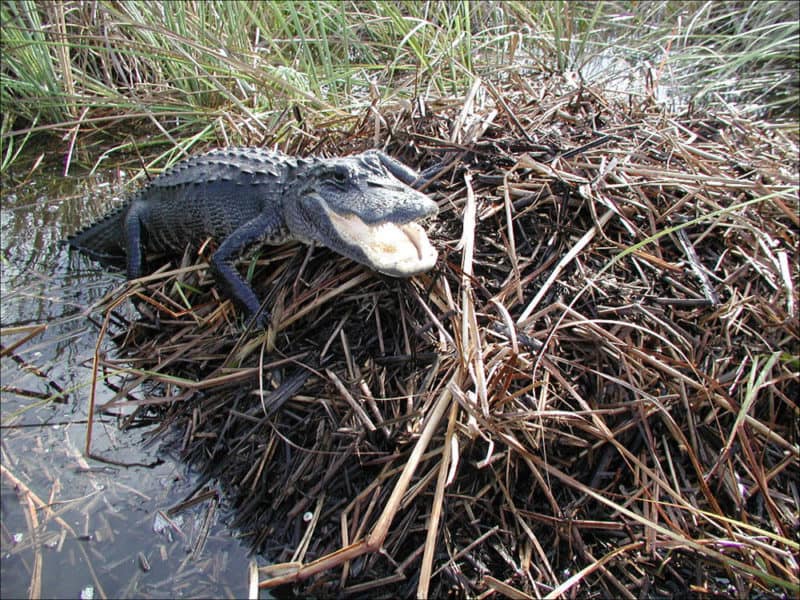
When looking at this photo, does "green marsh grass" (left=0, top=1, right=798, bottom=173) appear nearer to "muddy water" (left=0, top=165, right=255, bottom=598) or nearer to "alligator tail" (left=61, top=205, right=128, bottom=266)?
"alligator tail" (left=61, top=205, right=128, bottom=266)

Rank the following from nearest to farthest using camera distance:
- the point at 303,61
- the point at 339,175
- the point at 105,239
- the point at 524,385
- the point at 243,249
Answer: the point at 524,385 → the point at 339,175 → the point at 243,249 → the point at 105,239 → the point at 303,61

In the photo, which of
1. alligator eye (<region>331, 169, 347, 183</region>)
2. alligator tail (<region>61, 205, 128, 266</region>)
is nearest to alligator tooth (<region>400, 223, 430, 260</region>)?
alligator eye (<region>331, 169, 347, 183</region>)

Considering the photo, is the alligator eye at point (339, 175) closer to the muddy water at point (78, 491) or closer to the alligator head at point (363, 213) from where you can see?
the alligator head at point (363, 213)

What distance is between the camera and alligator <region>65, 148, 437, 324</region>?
2344 millimetres

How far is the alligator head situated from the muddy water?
3.64ft

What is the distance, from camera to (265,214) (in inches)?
110

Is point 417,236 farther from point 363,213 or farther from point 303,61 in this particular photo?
point 303,61

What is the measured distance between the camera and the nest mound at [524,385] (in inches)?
74.9

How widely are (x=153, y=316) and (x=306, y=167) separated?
1.02 metres

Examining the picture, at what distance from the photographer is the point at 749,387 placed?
197 cm

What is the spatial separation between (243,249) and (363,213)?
66cm

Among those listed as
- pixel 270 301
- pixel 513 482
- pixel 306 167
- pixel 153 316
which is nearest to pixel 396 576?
pixel 513 482

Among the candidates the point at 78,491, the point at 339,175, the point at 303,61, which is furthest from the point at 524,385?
the point at 303,61

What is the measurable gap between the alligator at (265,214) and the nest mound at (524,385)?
0.14 meters
